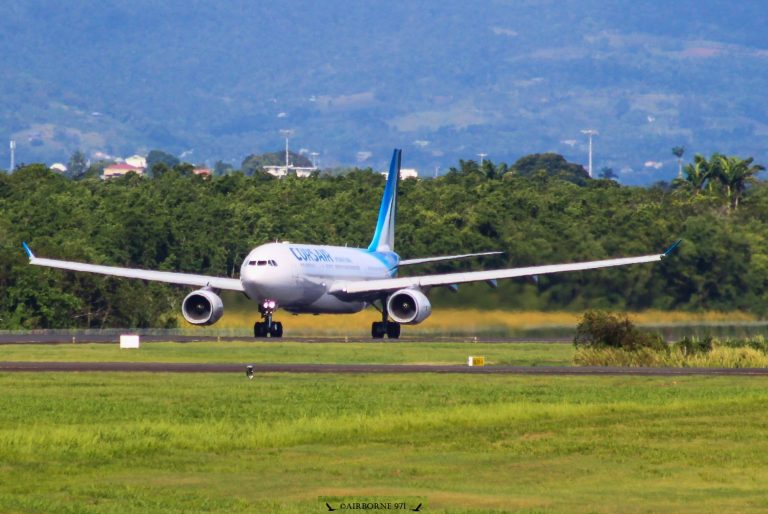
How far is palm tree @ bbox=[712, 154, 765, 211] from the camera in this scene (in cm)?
15612

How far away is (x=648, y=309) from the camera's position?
93000mm

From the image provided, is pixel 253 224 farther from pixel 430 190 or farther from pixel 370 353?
pixel 370 353

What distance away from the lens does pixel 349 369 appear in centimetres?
5003

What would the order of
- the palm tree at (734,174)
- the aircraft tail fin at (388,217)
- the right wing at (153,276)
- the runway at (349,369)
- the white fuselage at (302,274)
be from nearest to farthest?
1. the runway at (349,369)
2. the white fuselage at (302,274)
3. the right wing at (153,276)
4. the aircraft tail fin at (388,217)
5. the palm tree at (734,174)

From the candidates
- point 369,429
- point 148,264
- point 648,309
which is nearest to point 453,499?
point 369,429

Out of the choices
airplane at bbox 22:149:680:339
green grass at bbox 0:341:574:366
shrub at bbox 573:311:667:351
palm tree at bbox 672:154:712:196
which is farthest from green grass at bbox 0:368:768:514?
palm tree at bbox 672:154:712:196

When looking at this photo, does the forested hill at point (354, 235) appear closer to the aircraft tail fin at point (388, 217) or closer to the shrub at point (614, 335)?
the aircraft tail fin at point (388, 217)

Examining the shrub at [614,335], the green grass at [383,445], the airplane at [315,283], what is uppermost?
the airplane at [315,283]

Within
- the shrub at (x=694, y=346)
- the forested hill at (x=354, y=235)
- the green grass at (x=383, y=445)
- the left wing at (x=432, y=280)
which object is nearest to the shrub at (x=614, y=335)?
the shrub at (x=694, y=346)

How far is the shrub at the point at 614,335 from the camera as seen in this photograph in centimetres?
5591

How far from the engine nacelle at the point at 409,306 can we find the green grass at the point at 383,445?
2854 cm

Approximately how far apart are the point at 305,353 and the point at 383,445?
99.4 ft

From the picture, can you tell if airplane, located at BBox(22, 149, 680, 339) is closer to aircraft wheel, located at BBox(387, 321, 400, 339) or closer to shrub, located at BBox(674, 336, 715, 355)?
aircraft wheel, located at BBox(387, 321, 400, 339)

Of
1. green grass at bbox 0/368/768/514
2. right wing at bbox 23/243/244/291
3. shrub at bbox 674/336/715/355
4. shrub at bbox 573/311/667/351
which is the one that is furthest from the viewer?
right wing at bbox 23/243/244/291
